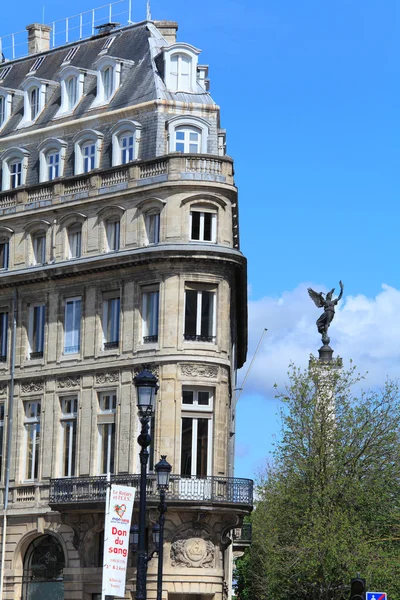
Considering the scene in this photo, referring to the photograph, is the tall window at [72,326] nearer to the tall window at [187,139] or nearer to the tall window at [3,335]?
the tall window at [3,335]

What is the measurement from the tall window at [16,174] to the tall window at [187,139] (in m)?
8.69

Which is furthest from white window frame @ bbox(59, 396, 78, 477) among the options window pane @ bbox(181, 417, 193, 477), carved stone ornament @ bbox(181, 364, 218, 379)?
carved stone ornament @ bbox(181, 364, 218, 379)

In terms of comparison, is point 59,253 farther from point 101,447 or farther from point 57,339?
point 101,447

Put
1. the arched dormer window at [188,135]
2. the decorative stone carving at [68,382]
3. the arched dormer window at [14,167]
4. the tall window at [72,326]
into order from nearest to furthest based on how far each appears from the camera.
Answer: the arched dormer window at [188,135] < the decorative stone carving at [68,382] < the tall window at [72,326] < the arched dormer window at [14,167]

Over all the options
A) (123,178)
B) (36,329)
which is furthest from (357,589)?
(36,329)

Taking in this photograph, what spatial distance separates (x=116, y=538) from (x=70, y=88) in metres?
27.4

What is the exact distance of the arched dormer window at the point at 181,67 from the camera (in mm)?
56094

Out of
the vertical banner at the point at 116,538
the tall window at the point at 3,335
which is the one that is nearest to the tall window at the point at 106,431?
the tall window at the point at 3,335

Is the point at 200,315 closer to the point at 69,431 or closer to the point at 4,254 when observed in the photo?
the point at 69,431

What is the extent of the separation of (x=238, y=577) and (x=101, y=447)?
58.5 metres

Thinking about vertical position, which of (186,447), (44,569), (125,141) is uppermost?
(125,141)

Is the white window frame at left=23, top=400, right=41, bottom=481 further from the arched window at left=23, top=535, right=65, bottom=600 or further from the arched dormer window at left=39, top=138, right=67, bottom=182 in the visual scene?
the arched dormer window at left=39, top=138, right=67, bottom=182

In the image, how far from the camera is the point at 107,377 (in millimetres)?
53125

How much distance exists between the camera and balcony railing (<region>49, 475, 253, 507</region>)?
49906 mm
